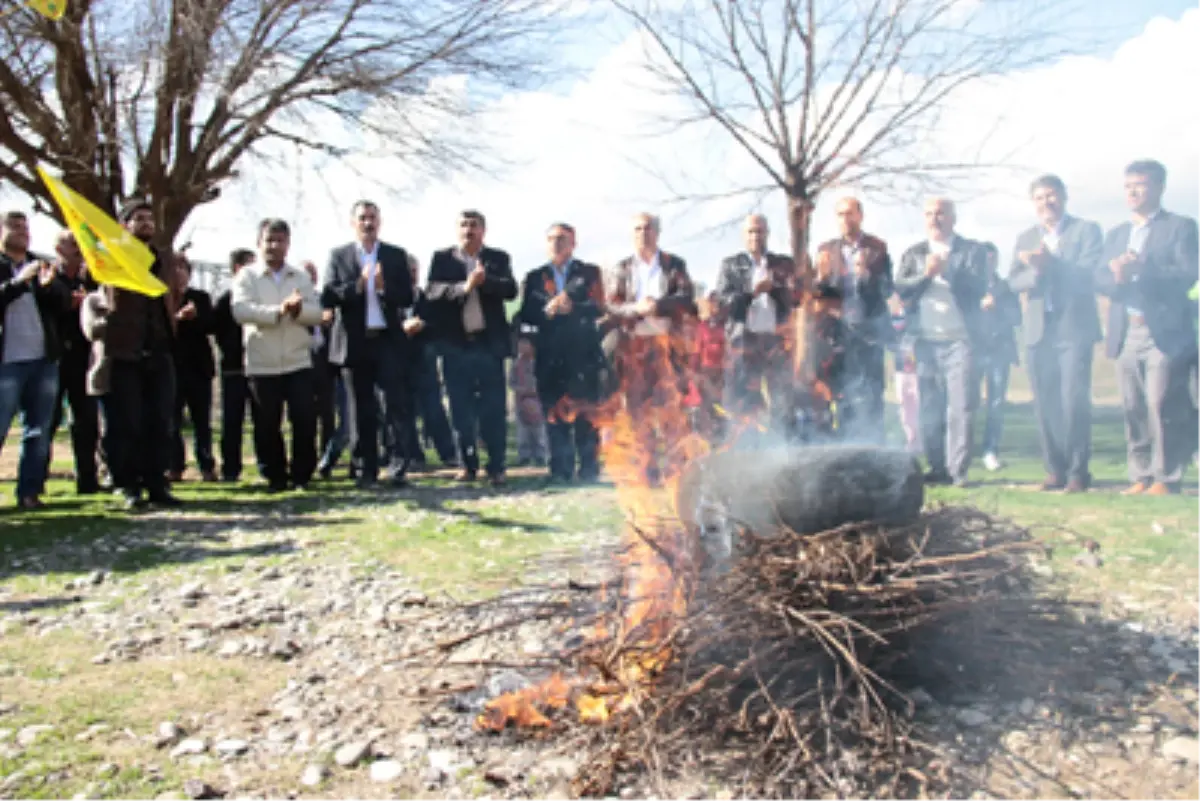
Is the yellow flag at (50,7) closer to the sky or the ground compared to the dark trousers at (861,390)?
closer to the sky

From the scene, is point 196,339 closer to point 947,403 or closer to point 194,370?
point 194,370

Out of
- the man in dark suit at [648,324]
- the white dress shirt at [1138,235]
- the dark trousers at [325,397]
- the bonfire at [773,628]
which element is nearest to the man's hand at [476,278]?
the man in dark suit at [648,324]

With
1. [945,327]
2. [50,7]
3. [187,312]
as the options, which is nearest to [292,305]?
[187,312]

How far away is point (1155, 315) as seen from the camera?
662 cm

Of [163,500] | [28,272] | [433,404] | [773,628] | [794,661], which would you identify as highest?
[28,272]

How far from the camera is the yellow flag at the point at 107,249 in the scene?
559 cm

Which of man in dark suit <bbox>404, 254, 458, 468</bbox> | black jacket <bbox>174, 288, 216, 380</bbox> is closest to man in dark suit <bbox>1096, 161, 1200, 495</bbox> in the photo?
man in dark suit <bbox>404, 254, 458, 468</bbox>

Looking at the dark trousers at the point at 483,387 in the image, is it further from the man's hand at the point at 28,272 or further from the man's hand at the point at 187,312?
the man's hand at the point at 28,272

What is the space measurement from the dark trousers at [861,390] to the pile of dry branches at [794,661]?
4096 millimetres

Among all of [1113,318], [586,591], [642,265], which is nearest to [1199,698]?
[586,591]

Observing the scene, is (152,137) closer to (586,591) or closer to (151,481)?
(151,481)

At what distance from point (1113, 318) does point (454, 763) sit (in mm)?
6224

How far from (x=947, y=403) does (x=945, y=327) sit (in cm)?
67

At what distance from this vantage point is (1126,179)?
6.72m
